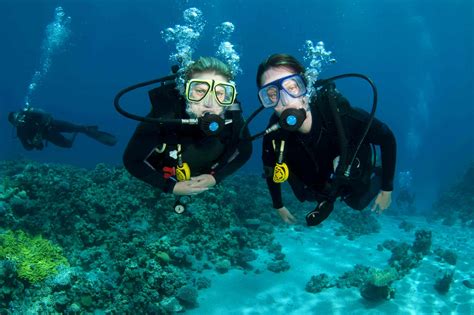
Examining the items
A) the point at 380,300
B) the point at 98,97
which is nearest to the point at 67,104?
the point at 98,97

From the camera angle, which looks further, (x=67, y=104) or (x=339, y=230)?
(x=67, y=104)

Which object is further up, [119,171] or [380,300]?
[119,171]

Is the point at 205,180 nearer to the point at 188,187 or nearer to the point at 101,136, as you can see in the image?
the point at 188,187

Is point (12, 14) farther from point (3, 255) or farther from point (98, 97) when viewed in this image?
point (3, 255)

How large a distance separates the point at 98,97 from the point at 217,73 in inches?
5769

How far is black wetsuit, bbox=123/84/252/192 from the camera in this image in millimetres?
4395

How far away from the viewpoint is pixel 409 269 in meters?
10.8

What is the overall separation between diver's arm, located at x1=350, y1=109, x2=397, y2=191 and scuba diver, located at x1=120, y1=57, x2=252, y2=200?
1.65 m

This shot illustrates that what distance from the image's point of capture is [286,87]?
4.39 metres

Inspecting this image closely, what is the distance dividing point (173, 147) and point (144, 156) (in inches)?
15.5

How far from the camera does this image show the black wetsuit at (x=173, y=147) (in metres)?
4.39

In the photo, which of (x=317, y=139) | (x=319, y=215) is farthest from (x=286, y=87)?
(x=319, y=215)

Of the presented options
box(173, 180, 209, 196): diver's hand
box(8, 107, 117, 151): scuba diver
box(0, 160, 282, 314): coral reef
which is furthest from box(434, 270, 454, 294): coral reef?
box(8, 107, 117, 151): scuba diver

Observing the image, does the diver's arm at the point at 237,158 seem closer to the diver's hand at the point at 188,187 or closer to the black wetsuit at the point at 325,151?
the black wetsuit at the point at 325,151
